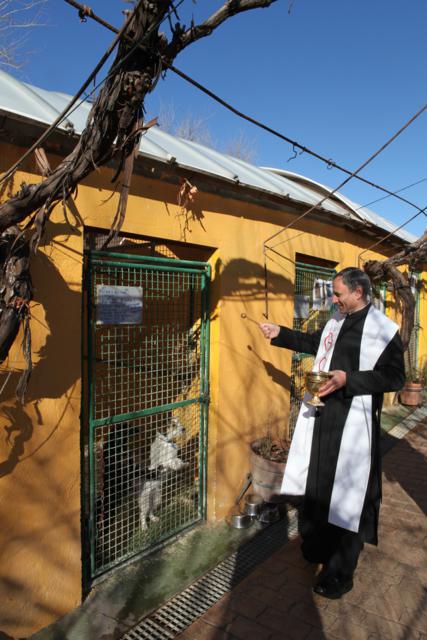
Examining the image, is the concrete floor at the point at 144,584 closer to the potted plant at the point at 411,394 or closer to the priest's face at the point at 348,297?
the priest's face at the point at 348,297

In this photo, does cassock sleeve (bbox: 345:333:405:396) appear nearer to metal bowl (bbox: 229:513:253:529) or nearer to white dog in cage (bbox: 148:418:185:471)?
white dog in cage (bbox: 148:418:185:471)

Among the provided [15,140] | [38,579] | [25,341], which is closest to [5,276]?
[25,341]

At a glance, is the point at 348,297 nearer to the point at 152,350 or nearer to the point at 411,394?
the point at 152,350

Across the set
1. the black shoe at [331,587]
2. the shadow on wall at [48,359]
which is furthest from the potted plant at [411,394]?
the shadow on wall at [48,359]

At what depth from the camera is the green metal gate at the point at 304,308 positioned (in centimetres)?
545

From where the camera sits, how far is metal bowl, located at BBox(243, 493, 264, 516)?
14.1 ft

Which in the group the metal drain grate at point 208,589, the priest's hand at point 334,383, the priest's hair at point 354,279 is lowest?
the metal drain grate at point 208,589

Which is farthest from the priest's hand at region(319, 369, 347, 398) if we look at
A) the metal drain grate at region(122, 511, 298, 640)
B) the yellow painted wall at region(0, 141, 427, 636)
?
the metal drain grate at region(122, 511, 298, 640)

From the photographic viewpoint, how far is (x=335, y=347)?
137 inches

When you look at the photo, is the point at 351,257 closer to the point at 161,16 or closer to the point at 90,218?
the point at 90,218

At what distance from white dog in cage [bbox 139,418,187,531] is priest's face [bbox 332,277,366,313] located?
183 centimetres

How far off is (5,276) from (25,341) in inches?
14.5

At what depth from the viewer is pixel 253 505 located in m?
4.29

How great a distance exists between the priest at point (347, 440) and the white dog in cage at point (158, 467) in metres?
A: 1.10
